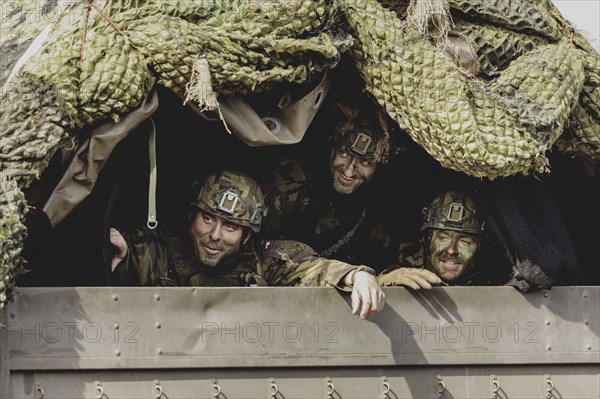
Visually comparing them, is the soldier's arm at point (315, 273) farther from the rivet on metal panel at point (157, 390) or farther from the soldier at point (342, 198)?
the rivet on metal panel at point (157, 390)

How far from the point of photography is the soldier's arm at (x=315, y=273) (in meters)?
5.29

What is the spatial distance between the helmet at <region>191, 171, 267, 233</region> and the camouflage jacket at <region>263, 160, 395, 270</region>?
0.27 metres

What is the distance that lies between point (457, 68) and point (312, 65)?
63 centimetres

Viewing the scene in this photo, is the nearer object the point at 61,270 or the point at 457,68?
the point at 61,270

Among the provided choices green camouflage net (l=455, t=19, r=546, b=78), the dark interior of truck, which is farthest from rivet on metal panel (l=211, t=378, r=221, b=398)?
green camouflage net (l=455, t=19, r=546, b=78)

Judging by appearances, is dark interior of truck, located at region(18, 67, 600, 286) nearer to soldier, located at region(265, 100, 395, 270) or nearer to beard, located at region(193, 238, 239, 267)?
soldier, located at region(265, 100, 395, 270)

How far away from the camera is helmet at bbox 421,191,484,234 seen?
247 inches

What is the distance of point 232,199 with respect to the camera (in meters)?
5.95

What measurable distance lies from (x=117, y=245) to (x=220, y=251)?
25.2 inches

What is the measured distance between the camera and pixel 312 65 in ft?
17.9

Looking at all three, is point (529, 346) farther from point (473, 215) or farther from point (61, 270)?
point (61, 270)

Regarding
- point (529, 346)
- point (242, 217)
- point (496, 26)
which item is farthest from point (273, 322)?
point (496, 26)

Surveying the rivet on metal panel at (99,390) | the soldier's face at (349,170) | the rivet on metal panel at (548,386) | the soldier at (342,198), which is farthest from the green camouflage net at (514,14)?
the rivet on metal panel at (99,390)

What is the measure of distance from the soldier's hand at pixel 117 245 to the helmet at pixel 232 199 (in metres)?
0.56
